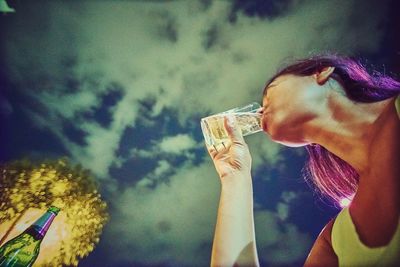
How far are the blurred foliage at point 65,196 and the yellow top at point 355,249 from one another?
1415 mm

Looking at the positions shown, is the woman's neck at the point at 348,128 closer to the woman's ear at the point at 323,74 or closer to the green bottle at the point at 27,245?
the woman's ear at the point at 323,74

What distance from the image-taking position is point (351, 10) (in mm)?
1595

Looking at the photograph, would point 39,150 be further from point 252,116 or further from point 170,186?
point 252,116

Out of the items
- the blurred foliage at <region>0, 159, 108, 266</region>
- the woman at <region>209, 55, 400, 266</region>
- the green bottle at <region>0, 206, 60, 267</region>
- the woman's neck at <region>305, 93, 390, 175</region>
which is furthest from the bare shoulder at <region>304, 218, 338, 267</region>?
the green bottle at <region>0, 206, 60, 267</region>

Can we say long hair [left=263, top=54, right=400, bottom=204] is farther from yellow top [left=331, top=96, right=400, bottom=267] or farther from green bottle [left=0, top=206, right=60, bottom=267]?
green bottle [left=0, top=206, right=60, bottom=267]

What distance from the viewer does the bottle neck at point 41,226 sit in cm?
179

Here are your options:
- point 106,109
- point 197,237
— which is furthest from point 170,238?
point 106,109

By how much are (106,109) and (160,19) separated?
0.58 metres

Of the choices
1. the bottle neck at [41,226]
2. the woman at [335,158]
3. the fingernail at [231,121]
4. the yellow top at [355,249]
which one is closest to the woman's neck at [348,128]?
the woman at [335,158]

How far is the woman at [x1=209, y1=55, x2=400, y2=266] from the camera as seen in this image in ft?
2.36

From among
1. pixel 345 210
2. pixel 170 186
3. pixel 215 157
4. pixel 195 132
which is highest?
pixel 195 132

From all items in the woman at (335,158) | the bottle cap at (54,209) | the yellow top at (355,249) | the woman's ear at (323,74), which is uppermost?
the bottle cap at (54,209)

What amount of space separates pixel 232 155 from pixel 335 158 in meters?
0.36

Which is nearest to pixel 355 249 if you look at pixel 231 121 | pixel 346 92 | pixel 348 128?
pixel 348 128
